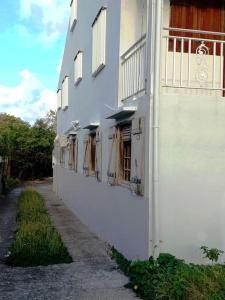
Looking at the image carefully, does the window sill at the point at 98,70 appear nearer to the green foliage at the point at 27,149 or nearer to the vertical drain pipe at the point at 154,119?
the vertical drain pipe at the point at 154,119

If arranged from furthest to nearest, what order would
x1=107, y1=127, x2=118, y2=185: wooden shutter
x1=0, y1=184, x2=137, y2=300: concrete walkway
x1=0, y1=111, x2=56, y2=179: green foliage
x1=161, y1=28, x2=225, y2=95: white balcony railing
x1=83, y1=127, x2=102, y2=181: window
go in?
x1=0, y1=111, x2=56, y2=179: green foliage → x1=83, y1=127, x2=102, y2=181: window → x1=107, y1=127, x2=118, y2=185: wooden shutter → x1=161, y1=28, x2=225, y2=95: white balcony railing → x1=0, y1=184, x2=137, y2=300: concrete walkway

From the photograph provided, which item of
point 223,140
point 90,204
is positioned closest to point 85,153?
point 90,204

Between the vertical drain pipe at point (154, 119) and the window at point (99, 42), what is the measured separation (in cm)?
366

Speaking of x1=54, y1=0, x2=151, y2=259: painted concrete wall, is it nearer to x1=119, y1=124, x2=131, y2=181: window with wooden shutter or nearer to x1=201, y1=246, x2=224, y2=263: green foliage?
x1=119, y1=124, x2=131, y2=181: window with wooden shutter

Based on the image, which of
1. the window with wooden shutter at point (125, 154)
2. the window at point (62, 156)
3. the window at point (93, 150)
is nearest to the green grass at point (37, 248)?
the window with wooden shutter at point (125, 154)

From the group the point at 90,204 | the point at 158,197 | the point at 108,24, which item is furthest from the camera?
the point at 90,204

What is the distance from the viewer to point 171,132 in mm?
7191

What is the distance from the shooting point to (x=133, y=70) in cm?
838

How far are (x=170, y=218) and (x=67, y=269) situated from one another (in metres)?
2.13

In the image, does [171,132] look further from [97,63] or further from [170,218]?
[97,63]

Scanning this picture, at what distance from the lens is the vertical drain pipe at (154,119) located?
277 inches

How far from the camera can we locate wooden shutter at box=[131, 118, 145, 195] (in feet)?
24.4

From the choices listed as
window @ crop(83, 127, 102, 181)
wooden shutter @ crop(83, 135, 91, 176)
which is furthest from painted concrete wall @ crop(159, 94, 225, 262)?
wooden shutter @ crop(83, 135, 91, 176)

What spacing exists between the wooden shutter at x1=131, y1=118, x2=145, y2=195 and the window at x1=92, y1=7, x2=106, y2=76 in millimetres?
3304
